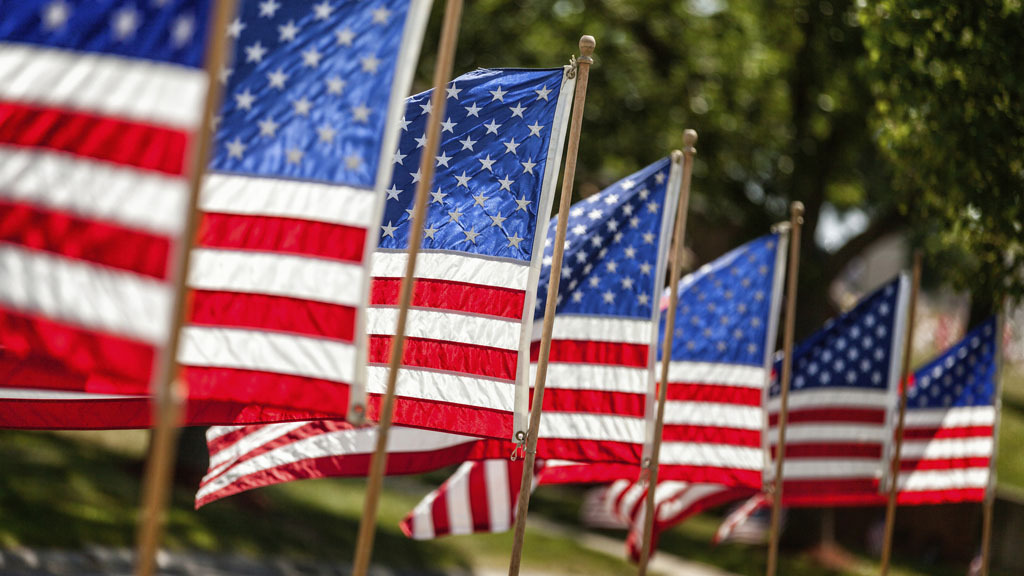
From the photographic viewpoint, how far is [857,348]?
1120 cm

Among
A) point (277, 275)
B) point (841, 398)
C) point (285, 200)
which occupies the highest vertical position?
point (285, 200)

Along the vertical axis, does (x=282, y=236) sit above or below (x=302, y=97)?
below

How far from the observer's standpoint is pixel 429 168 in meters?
5.68

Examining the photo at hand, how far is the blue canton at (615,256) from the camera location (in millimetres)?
8781

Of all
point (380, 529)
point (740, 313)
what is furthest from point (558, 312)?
point (380, 529)

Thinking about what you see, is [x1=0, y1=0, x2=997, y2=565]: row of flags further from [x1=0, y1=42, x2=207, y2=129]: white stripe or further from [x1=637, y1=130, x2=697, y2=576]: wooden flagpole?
[x1=637, y1=130, x2=697, y2=576]: wooden flagpole

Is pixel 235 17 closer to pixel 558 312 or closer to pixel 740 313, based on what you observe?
pixel 558 312

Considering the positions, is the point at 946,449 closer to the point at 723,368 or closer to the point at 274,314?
the point at 723,368

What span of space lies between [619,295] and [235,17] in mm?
4186

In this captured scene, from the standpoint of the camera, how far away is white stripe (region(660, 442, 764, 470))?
9.81m

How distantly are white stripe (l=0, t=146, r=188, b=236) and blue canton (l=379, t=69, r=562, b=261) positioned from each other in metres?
2.84

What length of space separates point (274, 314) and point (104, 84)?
132cm

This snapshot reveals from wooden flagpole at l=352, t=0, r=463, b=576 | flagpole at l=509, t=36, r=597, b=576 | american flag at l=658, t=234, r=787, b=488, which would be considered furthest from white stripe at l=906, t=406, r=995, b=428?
wooden flagpole at l=352, t=0, r=463, b=576

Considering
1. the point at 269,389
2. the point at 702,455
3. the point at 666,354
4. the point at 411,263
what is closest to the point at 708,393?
the point at 702,455
